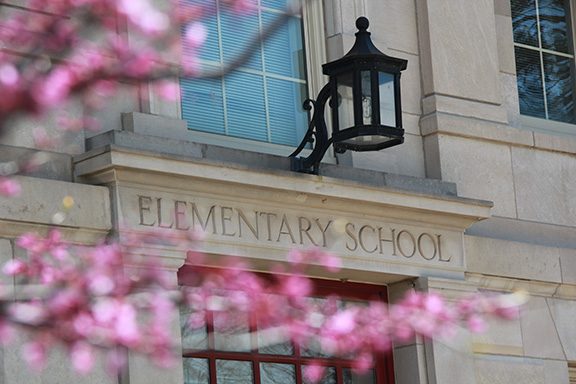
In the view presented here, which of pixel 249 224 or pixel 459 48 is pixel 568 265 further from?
pixel 249 224

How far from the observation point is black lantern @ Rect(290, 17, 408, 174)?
8156 mm

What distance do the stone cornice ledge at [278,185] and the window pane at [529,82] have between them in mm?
1882

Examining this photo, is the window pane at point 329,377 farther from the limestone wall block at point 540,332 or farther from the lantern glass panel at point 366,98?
the lantern glass panel at point 366,98

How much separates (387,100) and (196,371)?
220cm

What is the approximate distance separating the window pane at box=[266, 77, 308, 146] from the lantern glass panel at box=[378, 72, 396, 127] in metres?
1.23

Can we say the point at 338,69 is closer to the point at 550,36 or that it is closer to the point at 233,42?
the point at 233,42

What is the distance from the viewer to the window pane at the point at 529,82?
11164mm

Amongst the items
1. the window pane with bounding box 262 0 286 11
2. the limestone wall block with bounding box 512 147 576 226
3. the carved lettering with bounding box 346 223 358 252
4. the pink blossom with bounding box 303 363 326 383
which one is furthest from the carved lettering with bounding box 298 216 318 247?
the limestone wall block with bounding box 512 147 576 226

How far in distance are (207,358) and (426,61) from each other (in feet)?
10.5

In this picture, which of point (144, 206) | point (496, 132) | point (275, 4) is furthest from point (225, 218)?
point (496, 132)

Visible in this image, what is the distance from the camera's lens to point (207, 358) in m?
8.41

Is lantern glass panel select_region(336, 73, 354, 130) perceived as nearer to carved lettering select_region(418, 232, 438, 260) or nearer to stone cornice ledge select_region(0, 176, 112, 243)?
carved lettering select_region(418, 232, 438, 260)

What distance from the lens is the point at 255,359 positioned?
8.66m

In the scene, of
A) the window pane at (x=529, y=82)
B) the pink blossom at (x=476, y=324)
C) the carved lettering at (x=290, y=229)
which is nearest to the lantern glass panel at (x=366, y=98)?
the carved lettering at (x=290, y=229)
